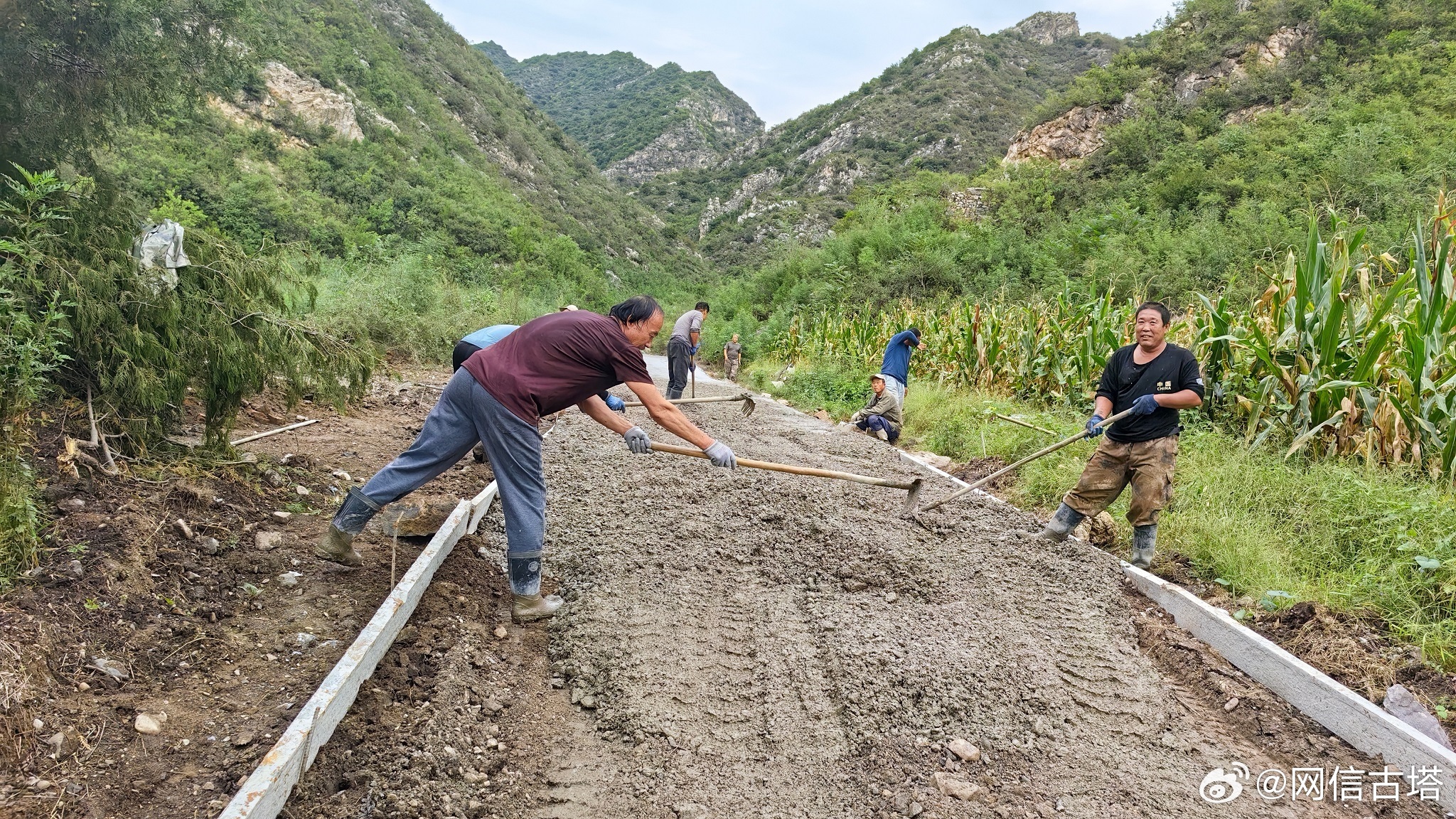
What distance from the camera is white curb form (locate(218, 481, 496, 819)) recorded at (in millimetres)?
1945

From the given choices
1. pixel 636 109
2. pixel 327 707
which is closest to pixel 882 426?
pixel 327 707

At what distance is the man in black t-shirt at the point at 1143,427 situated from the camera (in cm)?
417

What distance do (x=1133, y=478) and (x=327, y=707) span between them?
423 centimetres

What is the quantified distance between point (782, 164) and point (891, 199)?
120 ft

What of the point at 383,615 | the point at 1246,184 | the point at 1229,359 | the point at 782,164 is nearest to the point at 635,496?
the point at 383,615

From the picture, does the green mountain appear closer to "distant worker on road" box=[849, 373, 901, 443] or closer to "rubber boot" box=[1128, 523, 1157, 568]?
"distant worker on road" box=[849, 373, 901, 443]

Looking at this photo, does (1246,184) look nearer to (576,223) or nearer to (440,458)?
(440,458)

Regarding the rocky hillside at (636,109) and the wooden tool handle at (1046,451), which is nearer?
the wooden tool handle at (1046,451)

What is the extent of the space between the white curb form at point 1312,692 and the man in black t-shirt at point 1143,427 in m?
0.52

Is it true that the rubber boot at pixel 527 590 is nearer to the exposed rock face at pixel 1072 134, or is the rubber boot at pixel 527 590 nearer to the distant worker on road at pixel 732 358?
the distant worker on road at pixel 732 358

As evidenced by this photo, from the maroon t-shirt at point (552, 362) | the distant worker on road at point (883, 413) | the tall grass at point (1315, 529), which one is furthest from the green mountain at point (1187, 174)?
the maroon t-shirt at point (552, 362)

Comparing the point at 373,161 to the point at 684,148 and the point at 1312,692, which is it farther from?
the point at 684,148

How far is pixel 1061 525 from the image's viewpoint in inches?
184

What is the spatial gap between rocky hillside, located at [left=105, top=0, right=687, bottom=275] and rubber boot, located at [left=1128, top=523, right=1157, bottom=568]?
626 cm
